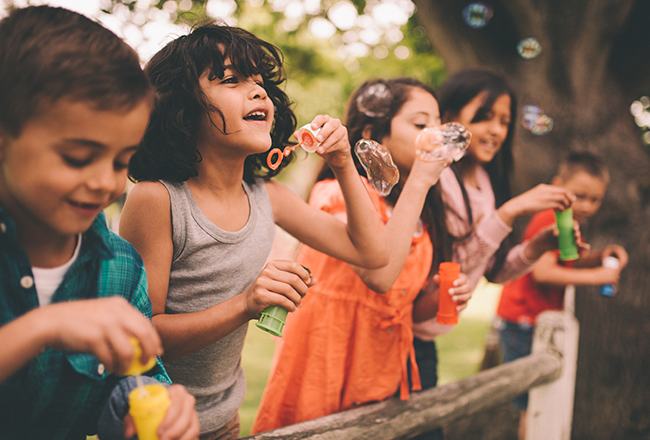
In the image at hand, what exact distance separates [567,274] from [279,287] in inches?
86.6

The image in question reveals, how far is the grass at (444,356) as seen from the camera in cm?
435

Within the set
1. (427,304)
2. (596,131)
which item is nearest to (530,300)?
(427,304)

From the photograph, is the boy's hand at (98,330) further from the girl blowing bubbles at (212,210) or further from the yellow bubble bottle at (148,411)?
the girl blowing bubbles at (212,210)

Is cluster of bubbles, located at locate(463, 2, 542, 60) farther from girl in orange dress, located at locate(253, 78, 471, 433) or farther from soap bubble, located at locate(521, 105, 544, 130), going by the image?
girl in orange dress, located at locate(253, 78, 471, 433)

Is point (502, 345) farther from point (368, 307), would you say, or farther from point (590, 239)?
point (368, 307)

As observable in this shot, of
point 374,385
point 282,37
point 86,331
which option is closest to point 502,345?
point 374,385

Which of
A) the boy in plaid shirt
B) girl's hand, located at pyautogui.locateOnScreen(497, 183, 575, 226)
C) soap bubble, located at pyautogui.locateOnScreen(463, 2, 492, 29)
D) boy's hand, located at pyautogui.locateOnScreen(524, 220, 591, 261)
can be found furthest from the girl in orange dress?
soap bubble, located at pyautogui.locateOnScreen(463, 2, 492, 29)

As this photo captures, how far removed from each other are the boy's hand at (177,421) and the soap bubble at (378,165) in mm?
1058

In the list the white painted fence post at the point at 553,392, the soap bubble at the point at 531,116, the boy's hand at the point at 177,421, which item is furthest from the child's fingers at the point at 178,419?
the soap bubble at the point at 531,116

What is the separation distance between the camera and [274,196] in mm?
1515

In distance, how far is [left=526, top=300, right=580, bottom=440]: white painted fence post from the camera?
2.37 meters

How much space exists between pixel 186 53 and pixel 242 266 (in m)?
0.61

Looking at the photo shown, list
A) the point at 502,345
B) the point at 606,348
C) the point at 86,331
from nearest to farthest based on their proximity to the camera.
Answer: the point at 86,331 < the point at 502,345 < the point at 606,348

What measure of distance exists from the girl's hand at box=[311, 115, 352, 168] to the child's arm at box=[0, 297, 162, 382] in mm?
733
